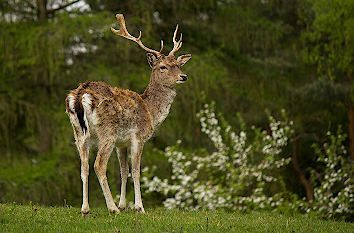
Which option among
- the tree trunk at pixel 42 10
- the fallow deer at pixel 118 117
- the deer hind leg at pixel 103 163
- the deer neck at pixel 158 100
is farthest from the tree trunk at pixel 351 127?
the deer hind leg at pixel 103 163

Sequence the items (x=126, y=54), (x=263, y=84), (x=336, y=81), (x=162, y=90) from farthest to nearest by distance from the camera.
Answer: (x=263, y=84)
(x=336, y=81)
(x=126, y=54)
(x=162, y=90)

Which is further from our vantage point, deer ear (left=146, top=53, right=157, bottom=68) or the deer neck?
deer ear (left=146, top=53, right=157, bottom=68)

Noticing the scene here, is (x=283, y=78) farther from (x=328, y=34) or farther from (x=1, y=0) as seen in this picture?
(x=1, y=0)

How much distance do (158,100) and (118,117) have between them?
1121 millimetres

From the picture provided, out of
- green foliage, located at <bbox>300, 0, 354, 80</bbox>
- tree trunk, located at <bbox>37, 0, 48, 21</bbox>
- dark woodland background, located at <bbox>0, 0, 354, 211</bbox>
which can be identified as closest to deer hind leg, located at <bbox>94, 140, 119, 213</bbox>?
dark woodland background, located at <bbox>0, 0, 354, 211</bbox>

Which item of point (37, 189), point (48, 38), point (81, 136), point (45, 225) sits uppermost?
point (48, 38)

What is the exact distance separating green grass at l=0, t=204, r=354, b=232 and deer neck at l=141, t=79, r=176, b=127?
57.6 inches

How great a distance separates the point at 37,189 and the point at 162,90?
829cm

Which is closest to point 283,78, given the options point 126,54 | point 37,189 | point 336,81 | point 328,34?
point 336,81

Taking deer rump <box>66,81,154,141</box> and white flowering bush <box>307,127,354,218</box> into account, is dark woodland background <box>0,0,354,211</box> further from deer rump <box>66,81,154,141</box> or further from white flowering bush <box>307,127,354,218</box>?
deer rump <box>66,81,154,141</box>

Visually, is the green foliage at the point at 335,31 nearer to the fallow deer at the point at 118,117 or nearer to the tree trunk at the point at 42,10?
the fallow deer at the point at 118,117

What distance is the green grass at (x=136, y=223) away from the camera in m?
6.97

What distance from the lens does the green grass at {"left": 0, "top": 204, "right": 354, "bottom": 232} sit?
22.9 ft

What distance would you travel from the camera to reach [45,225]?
23.2 ft
